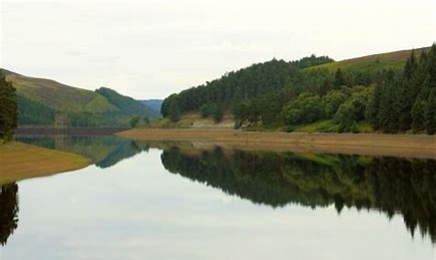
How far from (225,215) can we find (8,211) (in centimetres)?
1356

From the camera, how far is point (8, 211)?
44.6 meters

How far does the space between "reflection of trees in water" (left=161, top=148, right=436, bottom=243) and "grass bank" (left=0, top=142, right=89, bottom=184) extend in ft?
44.2

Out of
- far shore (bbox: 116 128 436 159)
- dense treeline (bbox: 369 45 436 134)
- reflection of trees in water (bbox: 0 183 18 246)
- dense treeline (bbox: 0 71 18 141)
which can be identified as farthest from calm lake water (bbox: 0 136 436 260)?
dense treeline (bbox: 369 45 436 134)

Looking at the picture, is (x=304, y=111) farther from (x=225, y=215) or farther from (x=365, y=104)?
(x=225, y=215)

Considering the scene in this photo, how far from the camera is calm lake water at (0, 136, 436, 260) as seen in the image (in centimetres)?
3422

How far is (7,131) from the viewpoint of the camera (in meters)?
84.4

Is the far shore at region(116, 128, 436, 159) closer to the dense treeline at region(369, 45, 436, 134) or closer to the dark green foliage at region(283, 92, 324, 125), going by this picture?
the dense treeline at region(369, 45, 436, 134)

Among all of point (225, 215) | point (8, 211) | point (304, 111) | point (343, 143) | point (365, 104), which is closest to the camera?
point (8, 211)

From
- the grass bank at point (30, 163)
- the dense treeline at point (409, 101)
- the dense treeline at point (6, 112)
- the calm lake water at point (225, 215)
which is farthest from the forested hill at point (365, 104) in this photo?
the dense treeline at point (6, 112)

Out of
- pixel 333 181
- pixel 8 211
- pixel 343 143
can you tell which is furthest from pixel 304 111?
pixel 8 211

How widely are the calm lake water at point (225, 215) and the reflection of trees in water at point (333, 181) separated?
148 millimetres

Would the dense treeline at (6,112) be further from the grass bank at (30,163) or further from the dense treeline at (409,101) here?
the dense treeline at (409,101)

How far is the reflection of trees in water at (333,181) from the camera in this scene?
170 feet

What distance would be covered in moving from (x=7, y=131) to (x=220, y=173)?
25213mm
